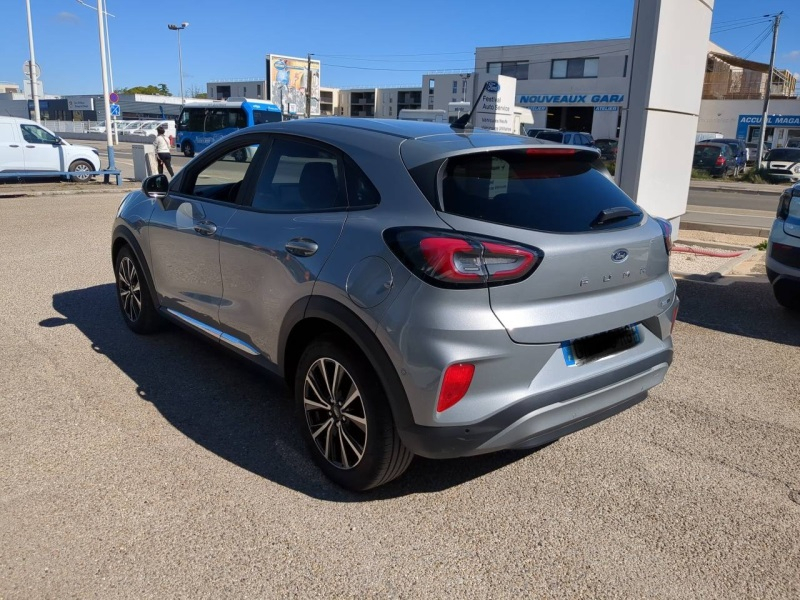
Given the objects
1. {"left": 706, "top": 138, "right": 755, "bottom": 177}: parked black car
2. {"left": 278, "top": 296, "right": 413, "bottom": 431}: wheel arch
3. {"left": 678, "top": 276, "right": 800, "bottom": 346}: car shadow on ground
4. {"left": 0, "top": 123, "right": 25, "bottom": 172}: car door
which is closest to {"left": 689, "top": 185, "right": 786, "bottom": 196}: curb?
{"left": 706, "top": 138, "right": 755, "bottom": 177}: parked black car

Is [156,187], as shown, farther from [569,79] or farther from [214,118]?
[569,79]

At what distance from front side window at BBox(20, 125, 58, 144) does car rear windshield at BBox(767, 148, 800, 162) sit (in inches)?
1174

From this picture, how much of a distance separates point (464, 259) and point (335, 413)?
104 centimetres

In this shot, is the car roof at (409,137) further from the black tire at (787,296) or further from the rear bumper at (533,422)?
the black tire at (787,296)

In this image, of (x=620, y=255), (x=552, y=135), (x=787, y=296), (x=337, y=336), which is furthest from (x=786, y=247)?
(x=552, y=135)

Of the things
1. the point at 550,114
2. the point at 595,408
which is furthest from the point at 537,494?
the point at 550,114

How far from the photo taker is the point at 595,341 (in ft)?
9.85

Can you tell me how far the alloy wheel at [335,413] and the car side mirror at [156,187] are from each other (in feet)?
7.19

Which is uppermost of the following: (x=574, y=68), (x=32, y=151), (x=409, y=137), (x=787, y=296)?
(x=574, y=68)

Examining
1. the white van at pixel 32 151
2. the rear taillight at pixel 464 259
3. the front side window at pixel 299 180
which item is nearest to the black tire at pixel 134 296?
the front side window at pixel 299 180

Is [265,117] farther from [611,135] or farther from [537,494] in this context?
[537,494]

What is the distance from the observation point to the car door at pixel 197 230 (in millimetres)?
4098

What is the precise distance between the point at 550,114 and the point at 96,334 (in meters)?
53.6

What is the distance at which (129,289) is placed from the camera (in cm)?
545
